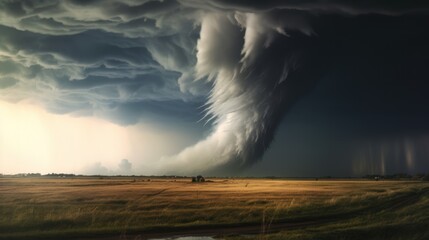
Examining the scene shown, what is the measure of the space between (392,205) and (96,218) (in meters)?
29.3

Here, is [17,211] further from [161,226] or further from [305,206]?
[305,206]

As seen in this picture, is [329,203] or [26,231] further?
[329,203]

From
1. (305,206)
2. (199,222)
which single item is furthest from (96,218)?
(305,206)

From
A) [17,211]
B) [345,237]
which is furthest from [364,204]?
[17,211]

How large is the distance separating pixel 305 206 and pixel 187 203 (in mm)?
13425

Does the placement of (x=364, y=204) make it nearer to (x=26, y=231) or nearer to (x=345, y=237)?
(x=345, y=237)

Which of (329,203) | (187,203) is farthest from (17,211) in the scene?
(329,203)

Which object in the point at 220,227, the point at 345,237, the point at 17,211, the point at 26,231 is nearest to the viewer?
the point at 345,237

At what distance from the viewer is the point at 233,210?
41.5m

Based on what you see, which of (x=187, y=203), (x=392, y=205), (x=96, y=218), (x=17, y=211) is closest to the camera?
(x=96, y=218)

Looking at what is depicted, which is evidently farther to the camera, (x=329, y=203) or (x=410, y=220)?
(x=329, y=203)

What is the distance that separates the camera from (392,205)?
148 feet

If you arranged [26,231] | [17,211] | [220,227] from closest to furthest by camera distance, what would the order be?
[26,231]
[220,227]
[17,211]

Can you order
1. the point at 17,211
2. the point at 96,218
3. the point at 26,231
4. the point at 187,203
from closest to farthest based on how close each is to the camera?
the point at 26,231 → the point at 96,218 → the point at 17,211 → the point at 187,203
